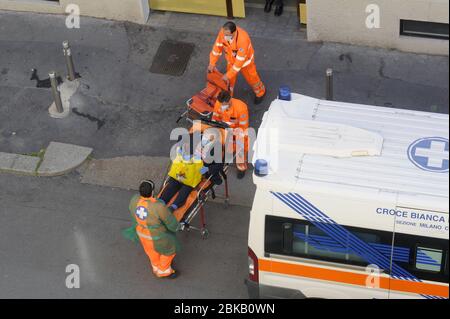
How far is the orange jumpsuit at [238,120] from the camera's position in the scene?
40.4 feet

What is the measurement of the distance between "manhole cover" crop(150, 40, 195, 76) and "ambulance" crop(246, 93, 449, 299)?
15.6 ft

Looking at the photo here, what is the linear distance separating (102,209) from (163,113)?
2.04 meters

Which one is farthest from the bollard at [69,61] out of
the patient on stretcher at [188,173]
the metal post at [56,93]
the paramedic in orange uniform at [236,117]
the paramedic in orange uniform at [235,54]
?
the patient on stretcher at [188,173]

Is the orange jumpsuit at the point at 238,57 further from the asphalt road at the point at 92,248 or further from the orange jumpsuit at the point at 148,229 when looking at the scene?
the orange jumpsuit at the point at 148,229

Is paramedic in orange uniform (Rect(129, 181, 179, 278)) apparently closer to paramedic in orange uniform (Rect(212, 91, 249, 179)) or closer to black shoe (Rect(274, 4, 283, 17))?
paramedic in orange uniform (Rect(212, 91, 249, 179))

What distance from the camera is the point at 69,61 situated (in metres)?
14.3

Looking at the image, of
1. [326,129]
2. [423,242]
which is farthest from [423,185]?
[326,129]

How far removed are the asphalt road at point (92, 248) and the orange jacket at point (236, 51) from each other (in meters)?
2.07

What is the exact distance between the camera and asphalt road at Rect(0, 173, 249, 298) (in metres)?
11.6

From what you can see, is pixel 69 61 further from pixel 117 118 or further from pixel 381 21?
pixel 381 21

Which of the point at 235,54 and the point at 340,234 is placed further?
the point at 235,54

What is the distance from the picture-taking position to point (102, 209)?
12.6 meters

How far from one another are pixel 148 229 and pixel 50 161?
2916 millimetres

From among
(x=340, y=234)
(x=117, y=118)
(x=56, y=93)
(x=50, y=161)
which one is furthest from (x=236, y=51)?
(x=340, y=234)
